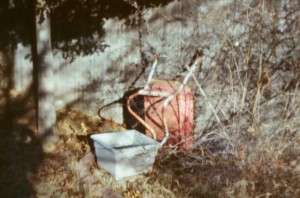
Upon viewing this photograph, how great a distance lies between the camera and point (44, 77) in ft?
21.2

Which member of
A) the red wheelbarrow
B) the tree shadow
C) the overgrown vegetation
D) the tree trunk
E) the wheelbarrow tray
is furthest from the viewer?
the red wheelbarrow

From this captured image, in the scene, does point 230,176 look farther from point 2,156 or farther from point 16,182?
point 2,156

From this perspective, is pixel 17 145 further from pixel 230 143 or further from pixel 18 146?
pixel 230 143

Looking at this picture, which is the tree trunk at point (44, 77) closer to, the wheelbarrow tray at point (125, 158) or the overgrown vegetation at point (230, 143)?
the overgrown vegetation at point (230, 143)

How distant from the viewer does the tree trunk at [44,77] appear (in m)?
6.22

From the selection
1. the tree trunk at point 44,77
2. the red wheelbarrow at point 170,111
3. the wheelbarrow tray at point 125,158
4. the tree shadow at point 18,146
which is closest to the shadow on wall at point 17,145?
the tree shadow at point 18,146

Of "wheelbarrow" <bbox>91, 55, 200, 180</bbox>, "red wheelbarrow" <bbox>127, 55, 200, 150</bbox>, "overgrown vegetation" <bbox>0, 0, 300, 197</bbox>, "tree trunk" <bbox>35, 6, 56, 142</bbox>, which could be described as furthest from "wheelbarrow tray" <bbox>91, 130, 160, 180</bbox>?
"tree trunk" <bbox>35, 6, 56, 142</bbox>

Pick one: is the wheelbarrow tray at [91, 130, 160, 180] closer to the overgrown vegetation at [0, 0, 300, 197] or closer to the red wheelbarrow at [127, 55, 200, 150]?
the overgrown vegetation at [0, 0, 300, 197]

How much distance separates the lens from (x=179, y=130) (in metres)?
6.48

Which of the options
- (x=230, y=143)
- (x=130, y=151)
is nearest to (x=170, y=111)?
(x=130, y=151)

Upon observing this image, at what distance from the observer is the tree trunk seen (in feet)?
20.4

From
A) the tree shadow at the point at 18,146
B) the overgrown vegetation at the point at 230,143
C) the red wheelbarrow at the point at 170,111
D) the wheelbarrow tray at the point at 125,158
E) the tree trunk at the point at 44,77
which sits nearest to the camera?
the overgrown vegetation at the point at 230,143

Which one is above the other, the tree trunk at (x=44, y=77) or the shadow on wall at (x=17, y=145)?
the tree trunk at (x=44, y=77)

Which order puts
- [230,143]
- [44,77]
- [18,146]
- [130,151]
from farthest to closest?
[18,146]
[44,77]
[130,151]
[230,143]
